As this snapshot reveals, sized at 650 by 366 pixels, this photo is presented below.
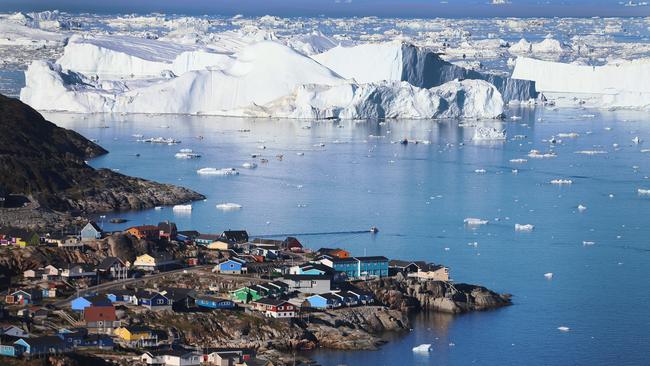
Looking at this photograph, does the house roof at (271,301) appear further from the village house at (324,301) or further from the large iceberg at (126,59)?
the large iceberg at (126,59)

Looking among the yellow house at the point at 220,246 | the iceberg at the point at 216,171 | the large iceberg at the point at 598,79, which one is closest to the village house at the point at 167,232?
the yellow house at the point at 220,246

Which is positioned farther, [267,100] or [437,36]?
[437,36]

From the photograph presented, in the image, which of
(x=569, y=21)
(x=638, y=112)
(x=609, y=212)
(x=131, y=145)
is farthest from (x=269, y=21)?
(x=609, y=212)

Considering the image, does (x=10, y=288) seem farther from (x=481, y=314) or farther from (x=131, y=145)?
(x=131, y=145)

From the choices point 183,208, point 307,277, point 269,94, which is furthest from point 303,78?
point 307,277

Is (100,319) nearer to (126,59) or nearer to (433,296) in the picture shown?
(433,296)
